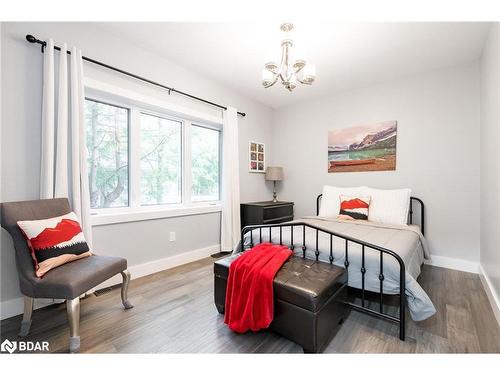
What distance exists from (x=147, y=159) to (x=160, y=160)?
0.56 feet

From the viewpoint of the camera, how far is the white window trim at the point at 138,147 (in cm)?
231

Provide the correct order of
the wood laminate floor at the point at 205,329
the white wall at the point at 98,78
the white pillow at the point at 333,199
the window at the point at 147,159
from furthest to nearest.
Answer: the white pillow at the point at 333,199, the window at the point at 147,159, the white wall at the point at 98,78, the wood laminate floor at the point at 205,329

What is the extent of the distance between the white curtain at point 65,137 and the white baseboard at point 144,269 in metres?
0.57

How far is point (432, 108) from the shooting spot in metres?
2.93

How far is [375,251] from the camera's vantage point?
173cm

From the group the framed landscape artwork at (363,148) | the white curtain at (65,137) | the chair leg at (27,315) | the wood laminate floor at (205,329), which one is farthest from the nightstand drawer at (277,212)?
the chair leg at (27,315)

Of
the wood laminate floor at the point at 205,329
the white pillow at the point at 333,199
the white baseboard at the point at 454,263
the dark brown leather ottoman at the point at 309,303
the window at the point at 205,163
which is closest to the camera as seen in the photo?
the dark brown leather ottoman at the point at 309,303

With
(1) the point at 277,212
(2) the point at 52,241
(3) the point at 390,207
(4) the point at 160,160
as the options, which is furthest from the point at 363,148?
(2) the point at 52,241

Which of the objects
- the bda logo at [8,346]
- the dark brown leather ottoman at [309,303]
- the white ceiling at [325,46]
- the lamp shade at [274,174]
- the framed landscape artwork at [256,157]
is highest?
the white ceiling at [325,46]

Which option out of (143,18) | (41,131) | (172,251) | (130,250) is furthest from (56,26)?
(172,251)

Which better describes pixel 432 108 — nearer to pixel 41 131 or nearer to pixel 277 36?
pixel 277 36

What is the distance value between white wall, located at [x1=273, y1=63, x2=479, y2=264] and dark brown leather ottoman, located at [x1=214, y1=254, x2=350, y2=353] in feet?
7.04

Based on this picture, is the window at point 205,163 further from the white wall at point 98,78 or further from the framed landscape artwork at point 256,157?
the framed landscape artwork at point 256,157

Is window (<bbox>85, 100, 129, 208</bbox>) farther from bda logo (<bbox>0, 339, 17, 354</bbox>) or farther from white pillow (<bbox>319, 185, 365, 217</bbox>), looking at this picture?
white pillow (<bbox>319, 185, 365, 217</bbox>)
